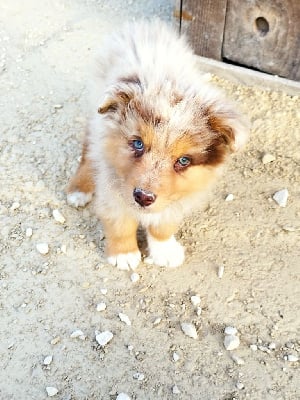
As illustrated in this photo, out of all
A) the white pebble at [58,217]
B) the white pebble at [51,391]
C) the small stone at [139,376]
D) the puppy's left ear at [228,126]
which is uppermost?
the puppy's left ear at [228,126]

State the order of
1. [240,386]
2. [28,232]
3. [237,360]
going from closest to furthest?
[240,386] → [237,360] → [28,232]

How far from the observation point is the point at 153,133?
281 centimetres

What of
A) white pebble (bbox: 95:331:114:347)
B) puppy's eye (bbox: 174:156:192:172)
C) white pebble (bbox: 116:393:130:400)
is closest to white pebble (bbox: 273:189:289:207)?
puppy's eye (bbox: 174:156:192:172)

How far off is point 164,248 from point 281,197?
910 millimetres

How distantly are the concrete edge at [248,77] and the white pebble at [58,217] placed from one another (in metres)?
1.70

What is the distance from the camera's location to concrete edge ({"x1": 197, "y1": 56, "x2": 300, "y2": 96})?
451 centimetres

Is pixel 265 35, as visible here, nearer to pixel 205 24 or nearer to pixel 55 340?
pixel 205 24

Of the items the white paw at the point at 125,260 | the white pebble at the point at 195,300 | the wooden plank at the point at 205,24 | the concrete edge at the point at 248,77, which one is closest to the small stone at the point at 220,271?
the white pebble at the point at 195,300

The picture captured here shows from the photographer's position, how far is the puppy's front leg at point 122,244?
347 centimetres

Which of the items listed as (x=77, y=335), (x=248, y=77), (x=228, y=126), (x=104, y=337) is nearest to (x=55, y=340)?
(x=77, y=335)

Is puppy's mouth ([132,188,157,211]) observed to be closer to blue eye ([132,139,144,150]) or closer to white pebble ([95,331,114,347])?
blue eye ([132,139,144,150])

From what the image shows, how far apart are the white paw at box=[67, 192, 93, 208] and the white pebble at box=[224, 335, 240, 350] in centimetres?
128

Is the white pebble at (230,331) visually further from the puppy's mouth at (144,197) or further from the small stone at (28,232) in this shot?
the small stone at (28,232)

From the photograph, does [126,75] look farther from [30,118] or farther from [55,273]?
[30,118]
